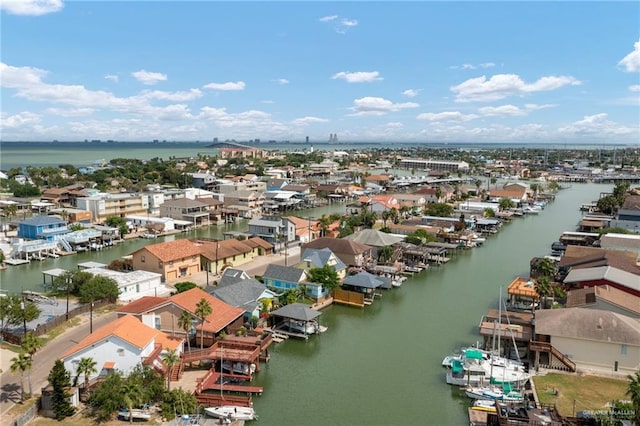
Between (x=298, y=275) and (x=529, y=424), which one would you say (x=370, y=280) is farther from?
(x=529, y=424)

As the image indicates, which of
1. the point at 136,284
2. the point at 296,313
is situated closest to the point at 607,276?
the point at 296,313

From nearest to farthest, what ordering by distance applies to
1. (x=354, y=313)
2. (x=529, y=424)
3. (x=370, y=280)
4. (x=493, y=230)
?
(x=529, y=424)
(x=354, y=313)
(x=370, y=280)
(x=493, y=230)

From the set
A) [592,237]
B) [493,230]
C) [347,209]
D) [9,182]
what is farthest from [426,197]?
[9,182]

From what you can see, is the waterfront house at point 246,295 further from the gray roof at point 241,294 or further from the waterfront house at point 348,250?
the waterfront house at point 348,250

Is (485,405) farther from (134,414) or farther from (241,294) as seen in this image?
(241,294)

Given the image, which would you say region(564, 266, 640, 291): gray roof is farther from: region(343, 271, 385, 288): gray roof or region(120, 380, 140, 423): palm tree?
region(120, 380, 140, 423): palm tree

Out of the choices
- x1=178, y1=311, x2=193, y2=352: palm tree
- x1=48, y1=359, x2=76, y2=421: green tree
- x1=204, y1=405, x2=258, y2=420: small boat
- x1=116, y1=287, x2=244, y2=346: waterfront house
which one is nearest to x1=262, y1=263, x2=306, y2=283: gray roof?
x1=116, y1=287, x2=244, y2=346: waterfront house
